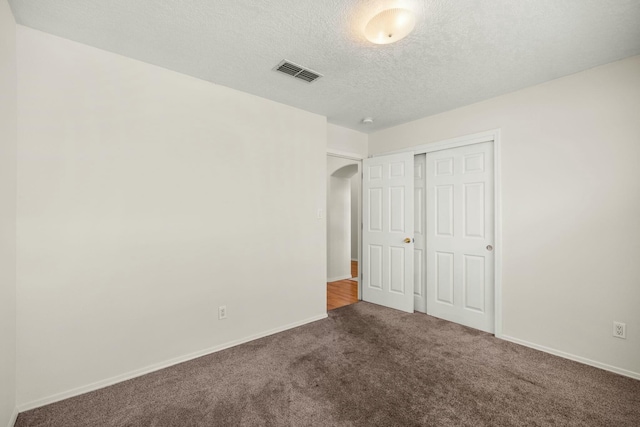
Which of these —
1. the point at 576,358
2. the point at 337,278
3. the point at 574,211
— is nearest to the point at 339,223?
the point at 337,278

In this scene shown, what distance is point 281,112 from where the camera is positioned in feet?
10.4

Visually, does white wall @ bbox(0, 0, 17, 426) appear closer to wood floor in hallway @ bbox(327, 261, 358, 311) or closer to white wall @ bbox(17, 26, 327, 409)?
white wall @ bbox(17, 26, 327, 409)

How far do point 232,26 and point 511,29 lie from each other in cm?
192

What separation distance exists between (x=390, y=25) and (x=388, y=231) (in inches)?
106

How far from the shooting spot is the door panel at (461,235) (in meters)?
3.08

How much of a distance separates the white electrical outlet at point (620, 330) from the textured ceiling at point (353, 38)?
218cm

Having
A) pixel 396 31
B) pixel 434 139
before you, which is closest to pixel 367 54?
pixel 396 31

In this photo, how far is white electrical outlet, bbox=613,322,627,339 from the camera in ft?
7.29

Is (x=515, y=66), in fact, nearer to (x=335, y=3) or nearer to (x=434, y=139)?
(x=434, y=139)

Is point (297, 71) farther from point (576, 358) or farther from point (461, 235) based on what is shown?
point (576, 358)

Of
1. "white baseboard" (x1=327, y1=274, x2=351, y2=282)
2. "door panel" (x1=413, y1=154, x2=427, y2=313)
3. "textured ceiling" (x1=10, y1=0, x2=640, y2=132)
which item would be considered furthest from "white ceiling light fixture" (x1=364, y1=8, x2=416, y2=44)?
"white baseboard" (x1=327, y1=274, x2=351, y2=282)

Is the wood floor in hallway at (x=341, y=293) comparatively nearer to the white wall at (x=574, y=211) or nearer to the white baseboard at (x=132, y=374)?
the white baseboard at (x=132, y=374)

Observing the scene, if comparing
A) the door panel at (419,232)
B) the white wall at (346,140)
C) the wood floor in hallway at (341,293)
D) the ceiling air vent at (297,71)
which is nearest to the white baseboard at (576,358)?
the door panel at (419,232)

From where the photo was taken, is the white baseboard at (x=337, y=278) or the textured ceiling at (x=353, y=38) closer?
the textured ceiling at (x=353, y=38)
